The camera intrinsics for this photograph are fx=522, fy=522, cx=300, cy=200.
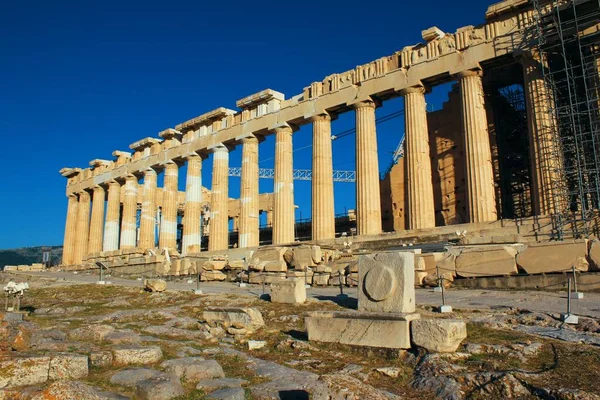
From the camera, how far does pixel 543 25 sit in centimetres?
2194

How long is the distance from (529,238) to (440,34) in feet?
37.3

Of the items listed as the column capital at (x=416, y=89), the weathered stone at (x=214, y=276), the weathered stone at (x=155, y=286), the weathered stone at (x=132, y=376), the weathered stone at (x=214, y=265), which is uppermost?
the column capital at (x=416, y=89)

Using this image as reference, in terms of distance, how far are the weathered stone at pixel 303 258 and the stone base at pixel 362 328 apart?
39.0ft

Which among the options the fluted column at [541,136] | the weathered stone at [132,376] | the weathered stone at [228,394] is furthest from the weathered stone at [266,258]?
the weathered stone at [228,394]

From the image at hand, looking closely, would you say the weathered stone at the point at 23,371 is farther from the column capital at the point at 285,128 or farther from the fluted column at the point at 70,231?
the fluted column at the point at 70,231

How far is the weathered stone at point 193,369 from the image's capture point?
22.7ft

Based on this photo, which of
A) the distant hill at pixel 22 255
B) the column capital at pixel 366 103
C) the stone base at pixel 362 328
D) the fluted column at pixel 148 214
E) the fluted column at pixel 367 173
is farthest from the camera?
→ the distant hill at pixel 22 255

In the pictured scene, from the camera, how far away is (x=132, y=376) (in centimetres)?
674

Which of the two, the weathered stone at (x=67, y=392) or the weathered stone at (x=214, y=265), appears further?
the weathered stone at (x=214, y=265)

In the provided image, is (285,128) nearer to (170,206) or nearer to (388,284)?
(170,206)

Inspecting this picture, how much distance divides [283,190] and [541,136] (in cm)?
1462

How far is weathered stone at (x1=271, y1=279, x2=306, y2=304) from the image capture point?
13953 millimetres

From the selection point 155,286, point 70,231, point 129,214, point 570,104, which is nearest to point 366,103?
point 570,104

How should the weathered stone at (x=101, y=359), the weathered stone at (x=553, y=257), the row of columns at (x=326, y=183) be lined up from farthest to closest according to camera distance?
the row of columns at (x=326, y=183) < the weathered stone at (x=553, y=257) < the weathered stone at (x=101, y=359)
